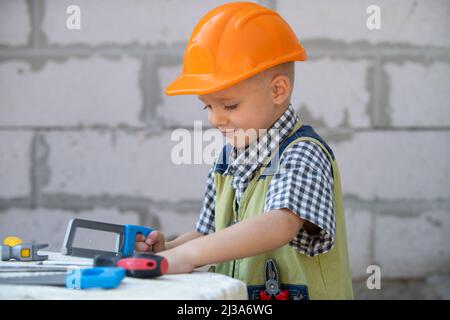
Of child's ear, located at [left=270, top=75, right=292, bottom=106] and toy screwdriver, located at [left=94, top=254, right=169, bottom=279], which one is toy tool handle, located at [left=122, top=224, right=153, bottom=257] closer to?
toy screwdriver, located at [left=94, top=254, right=169, bottom=279]

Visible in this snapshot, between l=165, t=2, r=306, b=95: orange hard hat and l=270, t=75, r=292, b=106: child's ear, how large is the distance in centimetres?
6

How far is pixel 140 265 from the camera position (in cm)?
129

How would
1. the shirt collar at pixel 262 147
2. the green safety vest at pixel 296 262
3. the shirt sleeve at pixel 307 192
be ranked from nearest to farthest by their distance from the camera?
the shirt sleeve at pixel 307 192 → the green safety vest at pixel 296 262 → the shirt collar at pixel 262 147

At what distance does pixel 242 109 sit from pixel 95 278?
71 centimetres

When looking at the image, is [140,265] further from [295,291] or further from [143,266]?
[295,291]

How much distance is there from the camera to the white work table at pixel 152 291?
1143 millimetres

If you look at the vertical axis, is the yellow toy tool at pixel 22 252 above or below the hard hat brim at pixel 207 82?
below

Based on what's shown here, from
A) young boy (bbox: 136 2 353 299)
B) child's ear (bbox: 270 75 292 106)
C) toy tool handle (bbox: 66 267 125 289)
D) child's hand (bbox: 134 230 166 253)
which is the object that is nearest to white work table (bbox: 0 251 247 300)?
toy tool handle (bbox: 66 267 125 289)

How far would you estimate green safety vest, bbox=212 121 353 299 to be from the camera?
168 centimetres

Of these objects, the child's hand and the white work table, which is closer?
the white work table

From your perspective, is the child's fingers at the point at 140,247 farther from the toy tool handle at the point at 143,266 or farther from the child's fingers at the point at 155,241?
the toy tool handle at the point at 143,266

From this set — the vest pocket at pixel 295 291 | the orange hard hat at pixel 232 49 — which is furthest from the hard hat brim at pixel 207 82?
the vest pocket at pixel 295 291
